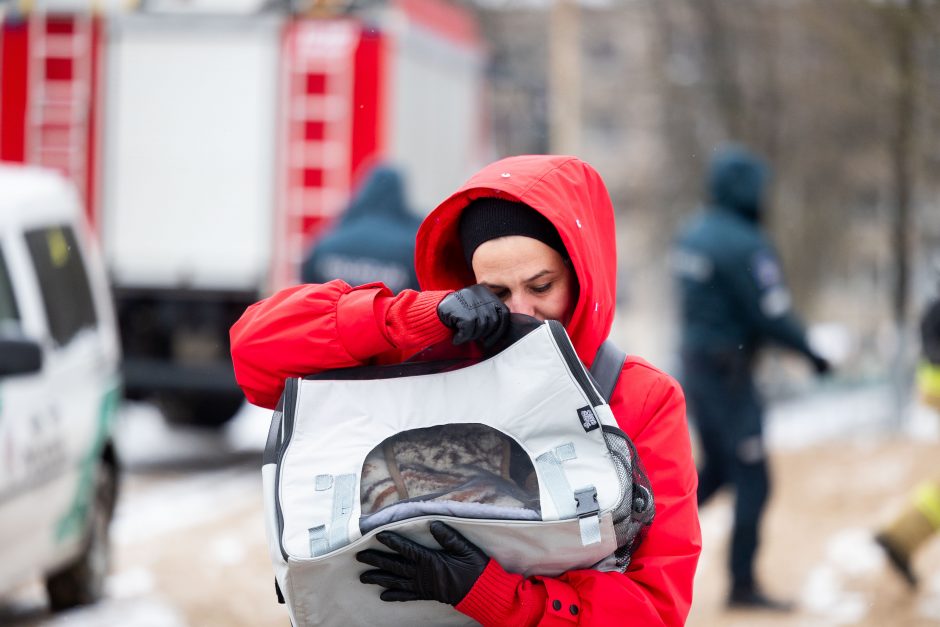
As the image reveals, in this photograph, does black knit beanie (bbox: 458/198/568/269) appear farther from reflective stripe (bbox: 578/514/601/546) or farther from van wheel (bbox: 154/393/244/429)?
van wheel (bbox: 154/393/244/429)

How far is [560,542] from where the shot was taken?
2.20 m

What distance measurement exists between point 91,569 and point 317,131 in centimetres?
533

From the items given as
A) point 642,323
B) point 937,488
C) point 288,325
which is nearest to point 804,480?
point 937,488

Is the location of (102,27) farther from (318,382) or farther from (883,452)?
(318,382)

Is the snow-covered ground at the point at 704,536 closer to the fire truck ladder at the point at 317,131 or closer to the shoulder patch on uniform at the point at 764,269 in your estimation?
the shoulder patch on uniform at the point at 764,269

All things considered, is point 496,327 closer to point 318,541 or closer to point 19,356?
point 318,541

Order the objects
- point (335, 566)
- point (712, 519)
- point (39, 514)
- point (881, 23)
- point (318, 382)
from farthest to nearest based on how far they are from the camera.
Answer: point (881, 23)
point (712, 519)
point (39, 514)
point (318, 382)
point (335, 566)

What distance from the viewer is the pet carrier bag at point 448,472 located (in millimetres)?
2184

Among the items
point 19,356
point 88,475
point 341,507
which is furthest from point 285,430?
point 88,475

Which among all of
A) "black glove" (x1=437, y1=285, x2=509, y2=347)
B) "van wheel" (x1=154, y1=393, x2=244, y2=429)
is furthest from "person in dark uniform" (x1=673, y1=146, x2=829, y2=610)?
"van wheel" (x1=154, y1=393, x2=244, y2=429)

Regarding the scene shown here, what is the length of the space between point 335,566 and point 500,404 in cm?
36

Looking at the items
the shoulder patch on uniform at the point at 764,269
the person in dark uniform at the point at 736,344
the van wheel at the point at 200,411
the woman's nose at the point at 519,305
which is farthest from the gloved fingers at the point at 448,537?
the van wheel at the point at 200,411

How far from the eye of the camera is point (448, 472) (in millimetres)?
2277

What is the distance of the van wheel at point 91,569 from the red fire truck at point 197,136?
4415mm
